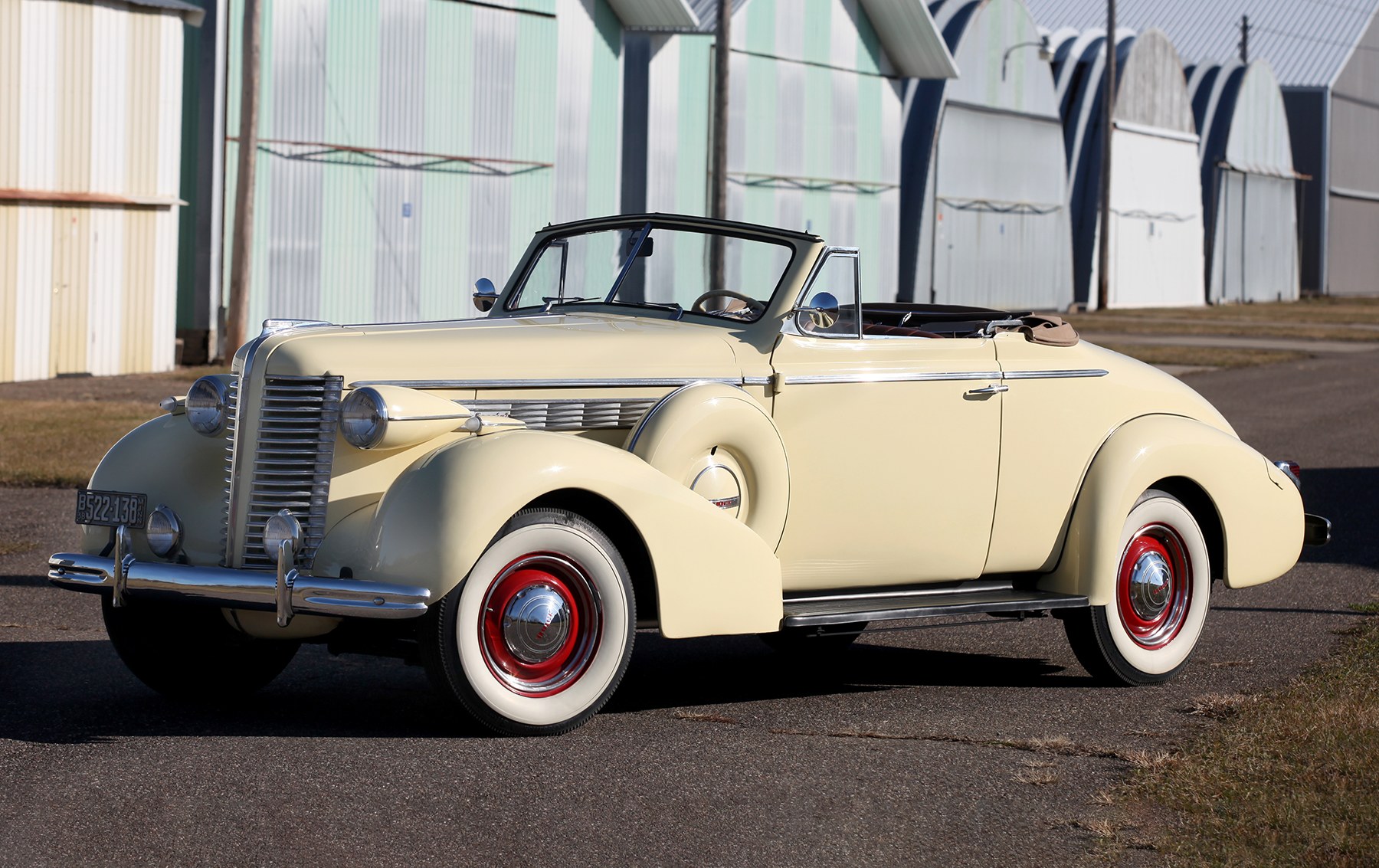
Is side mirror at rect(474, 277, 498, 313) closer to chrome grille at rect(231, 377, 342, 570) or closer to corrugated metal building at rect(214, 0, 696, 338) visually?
chrome grille at rect(231, 377, 342, 570)

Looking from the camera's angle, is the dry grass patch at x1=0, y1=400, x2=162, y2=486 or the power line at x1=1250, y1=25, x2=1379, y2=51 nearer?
the dry grass patch at x1=0, y1=400, x2=162, y2=486

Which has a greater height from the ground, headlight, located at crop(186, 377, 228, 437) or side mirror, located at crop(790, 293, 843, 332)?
side mirror, located at crop(790, 293, 843, 332)

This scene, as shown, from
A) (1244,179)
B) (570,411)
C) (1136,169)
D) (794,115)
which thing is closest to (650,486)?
(570,411)

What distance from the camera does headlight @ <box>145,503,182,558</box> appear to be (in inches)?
244

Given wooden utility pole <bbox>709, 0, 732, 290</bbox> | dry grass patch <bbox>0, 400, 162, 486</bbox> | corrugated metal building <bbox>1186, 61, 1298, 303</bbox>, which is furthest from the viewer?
corrugated metal building <bbox>1186, 61, 1298, 303</bbox>

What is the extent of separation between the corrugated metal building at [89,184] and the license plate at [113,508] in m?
15.6

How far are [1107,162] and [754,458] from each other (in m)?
41.9

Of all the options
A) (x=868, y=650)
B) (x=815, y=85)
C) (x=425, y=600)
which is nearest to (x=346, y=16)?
(x=815, y=85)

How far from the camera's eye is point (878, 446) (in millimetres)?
6883

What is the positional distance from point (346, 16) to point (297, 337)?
64.1 ft

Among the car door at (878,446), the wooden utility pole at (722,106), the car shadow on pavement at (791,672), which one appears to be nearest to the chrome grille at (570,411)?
the car door at (878,446)

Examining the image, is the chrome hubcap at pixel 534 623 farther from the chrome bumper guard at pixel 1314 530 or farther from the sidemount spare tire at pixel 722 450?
the chrome bumper guard at pixel 1314 530

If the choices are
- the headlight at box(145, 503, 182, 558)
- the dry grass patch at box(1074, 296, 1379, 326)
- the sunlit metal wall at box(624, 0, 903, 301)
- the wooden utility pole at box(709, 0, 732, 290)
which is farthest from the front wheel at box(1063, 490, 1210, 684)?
the dry grass patch at box(1074, 296, 1379, 326)

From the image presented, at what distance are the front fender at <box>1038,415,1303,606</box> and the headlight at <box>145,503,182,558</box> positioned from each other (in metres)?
3.46
